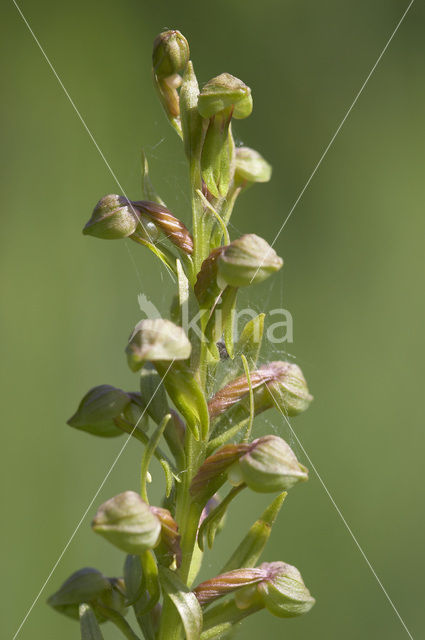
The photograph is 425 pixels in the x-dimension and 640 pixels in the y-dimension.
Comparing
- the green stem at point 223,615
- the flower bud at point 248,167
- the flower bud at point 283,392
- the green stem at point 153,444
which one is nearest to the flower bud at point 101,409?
the green stem at point 153,444

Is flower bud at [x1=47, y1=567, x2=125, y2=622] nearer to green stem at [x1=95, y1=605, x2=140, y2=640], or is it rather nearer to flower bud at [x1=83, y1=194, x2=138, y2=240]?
green stem at [x1=95, y1=605, x2=140, y2=640]

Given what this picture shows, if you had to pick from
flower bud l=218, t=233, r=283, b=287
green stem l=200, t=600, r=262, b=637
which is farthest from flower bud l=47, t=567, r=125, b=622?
flower bud l=218, t=233, r=283, b=287

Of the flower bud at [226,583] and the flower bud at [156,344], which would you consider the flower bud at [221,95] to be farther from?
the flower bud at [226,583]

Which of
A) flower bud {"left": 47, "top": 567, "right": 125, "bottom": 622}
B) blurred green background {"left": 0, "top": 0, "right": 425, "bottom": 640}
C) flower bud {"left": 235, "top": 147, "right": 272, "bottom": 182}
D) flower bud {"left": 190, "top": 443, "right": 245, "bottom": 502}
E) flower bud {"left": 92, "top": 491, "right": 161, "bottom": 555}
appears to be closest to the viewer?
flower bud {"left": 92, "top": 491, "right": 161, "bottom": 555}

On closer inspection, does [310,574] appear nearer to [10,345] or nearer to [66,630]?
[66,630]

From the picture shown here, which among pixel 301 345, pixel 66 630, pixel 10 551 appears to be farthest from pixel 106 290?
pixel 66 630

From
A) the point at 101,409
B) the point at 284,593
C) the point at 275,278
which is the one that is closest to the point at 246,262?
the point at 101,409
